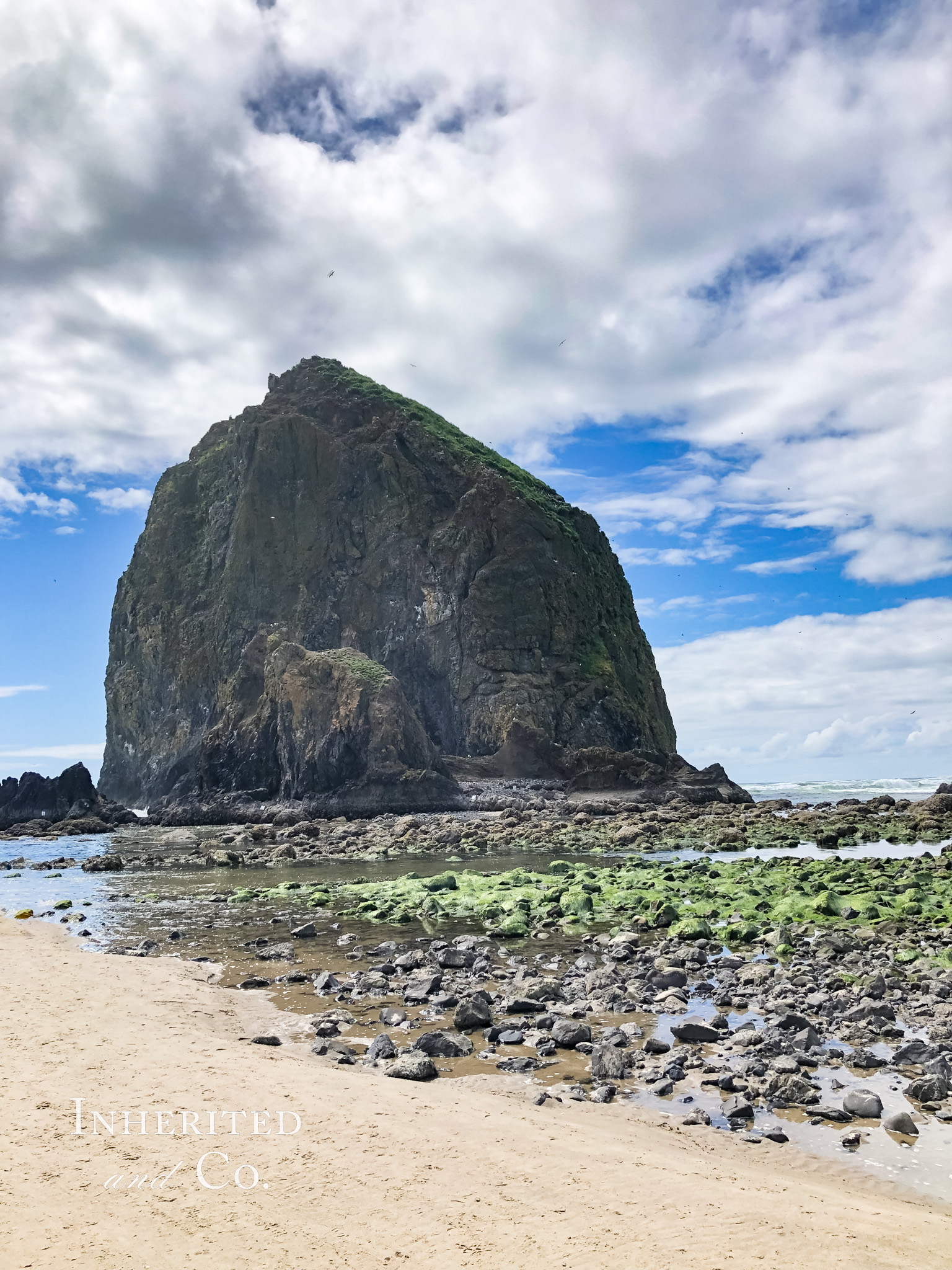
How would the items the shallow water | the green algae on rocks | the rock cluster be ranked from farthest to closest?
the green algae on rocks, the rock cluster, the shallow water

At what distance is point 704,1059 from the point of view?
8477 mm

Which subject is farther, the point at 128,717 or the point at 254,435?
the point at 128,717

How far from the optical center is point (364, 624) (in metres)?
88.2

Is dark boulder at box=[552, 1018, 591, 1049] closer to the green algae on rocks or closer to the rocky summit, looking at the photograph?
the green algae on rocks

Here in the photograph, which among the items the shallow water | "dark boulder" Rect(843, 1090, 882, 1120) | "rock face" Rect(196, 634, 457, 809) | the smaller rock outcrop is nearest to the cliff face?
the smaller rock outcrop

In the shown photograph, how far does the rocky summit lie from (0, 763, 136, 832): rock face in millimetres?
6387

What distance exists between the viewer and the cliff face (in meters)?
81.9

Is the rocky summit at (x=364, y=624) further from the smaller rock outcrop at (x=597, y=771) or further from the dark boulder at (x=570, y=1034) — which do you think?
the dark boulder at (x=570, y=1034)

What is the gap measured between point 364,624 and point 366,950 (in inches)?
2936

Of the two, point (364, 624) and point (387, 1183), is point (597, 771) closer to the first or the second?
point (364, 624)

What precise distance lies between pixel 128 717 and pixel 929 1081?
358ft

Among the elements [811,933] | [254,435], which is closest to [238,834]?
[811,933]

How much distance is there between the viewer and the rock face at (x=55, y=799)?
220 ft

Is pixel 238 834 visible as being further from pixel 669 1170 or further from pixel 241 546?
pixel 241 546
